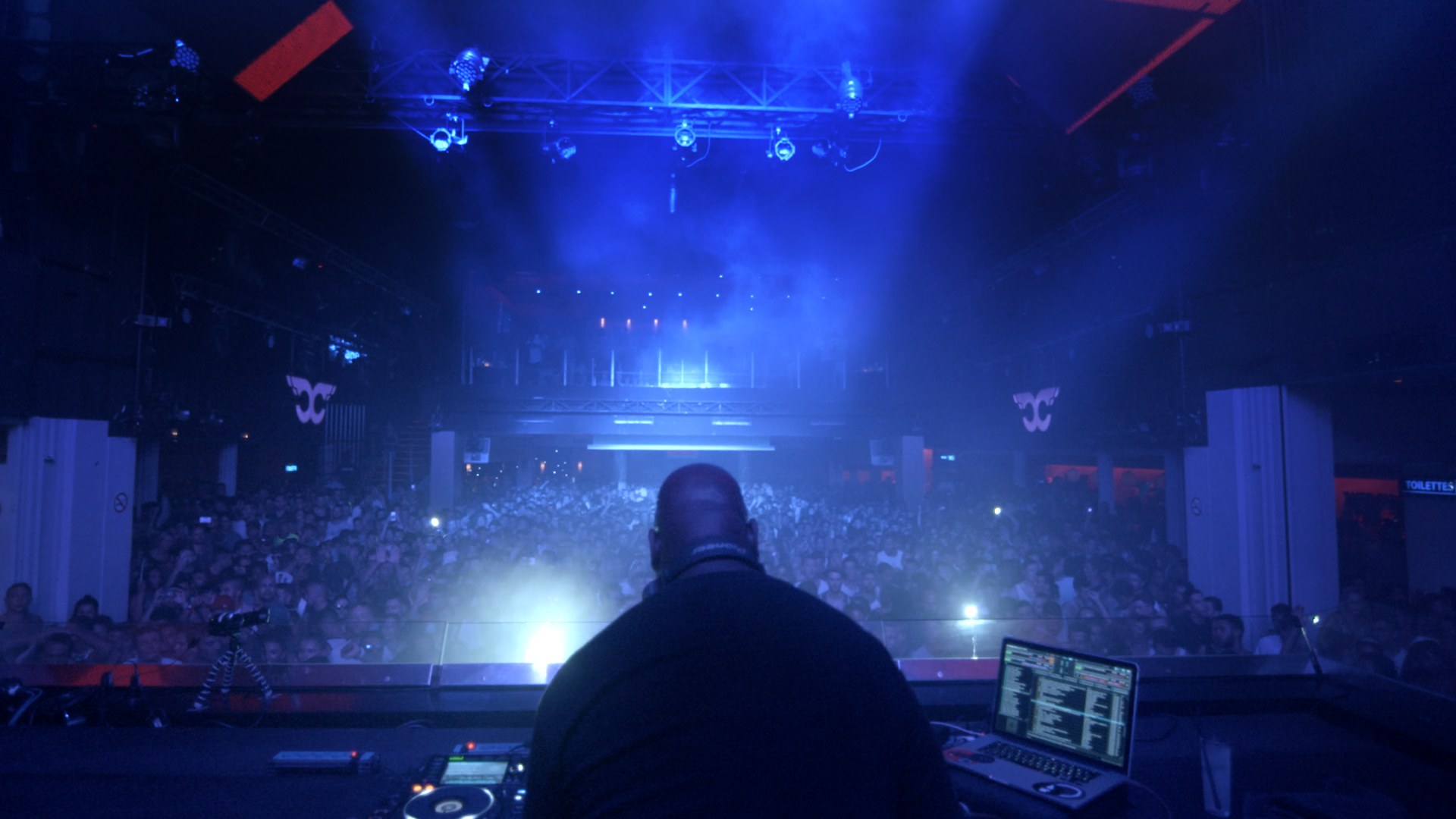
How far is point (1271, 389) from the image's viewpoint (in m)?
6.33

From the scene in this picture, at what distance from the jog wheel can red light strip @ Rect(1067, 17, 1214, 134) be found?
19.9ft

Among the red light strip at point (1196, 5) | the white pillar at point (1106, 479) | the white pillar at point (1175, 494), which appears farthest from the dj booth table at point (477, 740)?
the white pillar at point (1106, 479)

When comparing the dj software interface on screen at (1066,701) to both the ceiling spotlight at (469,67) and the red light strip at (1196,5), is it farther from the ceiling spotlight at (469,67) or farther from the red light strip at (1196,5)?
the ceiling spotlight at (469,67)

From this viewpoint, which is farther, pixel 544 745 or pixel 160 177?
pixel 160 177

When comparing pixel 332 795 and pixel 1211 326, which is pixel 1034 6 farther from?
pixel 332 795

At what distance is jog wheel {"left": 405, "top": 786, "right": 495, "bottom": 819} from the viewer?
5.66ft

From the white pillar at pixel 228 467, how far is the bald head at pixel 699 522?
1289 centimetres

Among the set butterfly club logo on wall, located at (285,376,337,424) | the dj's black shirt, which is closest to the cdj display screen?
the dj's black shirt

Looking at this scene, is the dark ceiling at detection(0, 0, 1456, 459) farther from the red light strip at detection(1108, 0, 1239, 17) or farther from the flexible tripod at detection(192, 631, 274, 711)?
the flexible tripod at detection(192, 631, 274, 711)

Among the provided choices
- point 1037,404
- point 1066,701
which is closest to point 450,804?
point 1066,701

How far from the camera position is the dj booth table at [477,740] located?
2.01m

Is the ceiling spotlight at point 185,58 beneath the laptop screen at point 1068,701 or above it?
above

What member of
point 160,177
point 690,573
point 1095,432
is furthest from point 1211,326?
point 160,177

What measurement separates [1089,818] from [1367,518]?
12.4m
